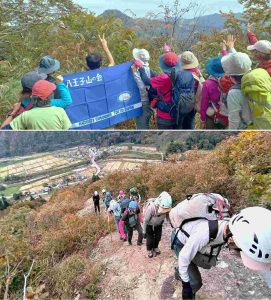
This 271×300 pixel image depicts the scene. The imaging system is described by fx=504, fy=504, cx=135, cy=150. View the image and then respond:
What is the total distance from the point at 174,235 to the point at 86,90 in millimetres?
1489

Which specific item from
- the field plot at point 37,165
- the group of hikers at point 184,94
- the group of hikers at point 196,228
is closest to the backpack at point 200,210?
the group of hikers at point 196,228

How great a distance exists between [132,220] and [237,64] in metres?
1.10

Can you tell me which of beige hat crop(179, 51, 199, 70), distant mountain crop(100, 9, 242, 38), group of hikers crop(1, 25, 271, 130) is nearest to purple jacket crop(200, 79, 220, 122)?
group of hikers crop(1, 25, 271, 130)

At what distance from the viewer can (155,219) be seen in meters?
1.87

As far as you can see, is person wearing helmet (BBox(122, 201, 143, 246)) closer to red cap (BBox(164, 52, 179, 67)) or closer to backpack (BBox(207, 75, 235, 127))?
backpack (BBox(207, 75, 235, 127))

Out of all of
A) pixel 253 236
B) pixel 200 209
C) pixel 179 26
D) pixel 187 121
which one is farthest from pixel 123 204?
pixel 179 26

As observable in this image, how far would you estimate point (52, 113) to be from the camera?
2451 mm

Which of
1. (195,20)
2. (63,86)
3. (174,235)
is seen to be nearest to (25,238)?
(174,235)

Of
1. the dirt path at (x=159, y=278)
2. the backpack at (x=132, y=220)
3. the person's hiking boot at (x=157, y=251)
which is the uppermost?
the backpack at (x=132, y=220)

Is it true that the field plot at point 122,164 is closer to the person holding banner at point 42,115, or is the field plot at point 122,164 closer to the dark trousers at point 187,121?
the person holding banner at point 42,115

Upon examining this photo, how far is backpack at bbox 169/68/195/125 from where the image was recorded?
292cm

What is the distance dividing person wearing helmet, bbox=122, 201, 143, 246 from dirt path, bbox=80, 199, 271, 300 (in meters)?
0.06

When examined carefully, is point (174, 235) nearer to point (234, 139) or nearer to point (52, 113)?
point (234, 139)

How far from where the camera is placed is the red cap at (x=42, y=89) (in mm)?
2521
